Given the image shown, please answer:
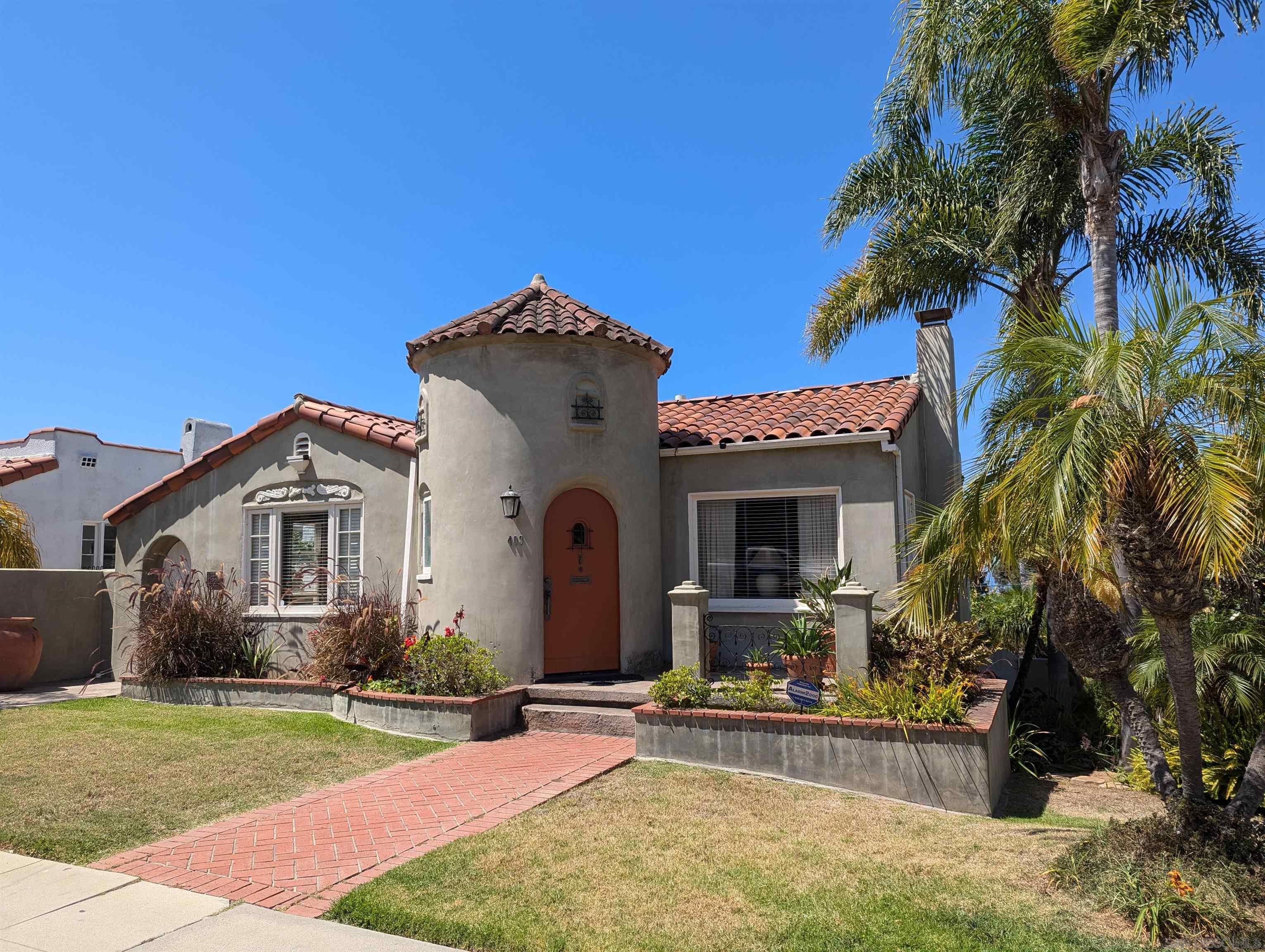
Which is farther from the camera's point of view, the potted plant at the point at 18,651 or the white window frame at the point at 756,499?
the potted plant at the point at 18,651

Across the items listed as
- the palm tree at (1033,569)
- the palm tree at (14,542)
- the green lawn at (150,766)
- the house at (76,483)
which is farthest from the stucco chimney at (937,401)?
the house at (76,483)

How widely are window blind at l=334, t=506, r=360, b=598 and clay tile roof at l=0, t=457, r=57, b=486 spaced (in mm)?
12915

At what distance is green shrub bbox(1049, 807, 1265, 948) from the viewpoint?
18.0 ft

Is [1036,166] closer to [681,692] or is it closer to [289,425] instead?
[681,692]

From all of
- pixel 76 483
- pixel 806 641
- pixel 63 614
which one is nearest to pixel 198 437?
pixel 76 483

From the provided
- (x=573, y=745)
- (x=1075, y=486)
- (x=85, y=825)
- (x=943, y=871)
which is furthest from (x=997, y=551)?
(x=85, y=825)

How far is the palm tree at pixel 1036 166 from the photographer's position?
9961 millimetres

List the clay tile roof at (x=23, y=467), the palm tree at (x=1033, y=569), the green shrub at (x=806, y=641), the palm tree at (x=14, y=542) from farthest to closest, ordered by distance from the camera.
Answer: the clay tile roof at (x=23, y=467) → the palm tree at (x=14, y=542) → the green shrub at (x=806, y=641) → the palm tree at (x=1033, y=569)

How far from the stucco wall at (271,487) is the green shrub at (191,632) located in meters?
0.70

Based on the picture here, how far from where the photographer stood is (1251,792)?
6.59 m

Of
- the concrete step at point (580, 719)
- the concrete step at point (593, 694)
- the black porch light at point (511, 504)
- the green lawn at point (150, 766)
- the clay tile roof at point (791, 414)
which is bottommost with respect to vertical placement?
the green lawn at point (150, 766)

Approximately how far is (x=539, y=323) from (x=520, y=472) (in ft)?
7.06

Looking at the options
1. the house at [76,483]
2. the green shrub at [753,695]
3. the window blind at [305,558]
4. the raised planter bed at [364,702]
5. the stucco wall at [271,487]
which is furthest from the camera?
the house at [76,483]

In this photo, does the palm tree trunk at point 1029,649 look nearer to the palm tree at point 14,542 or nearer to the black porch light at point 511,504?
the black porch light at point 511,504
